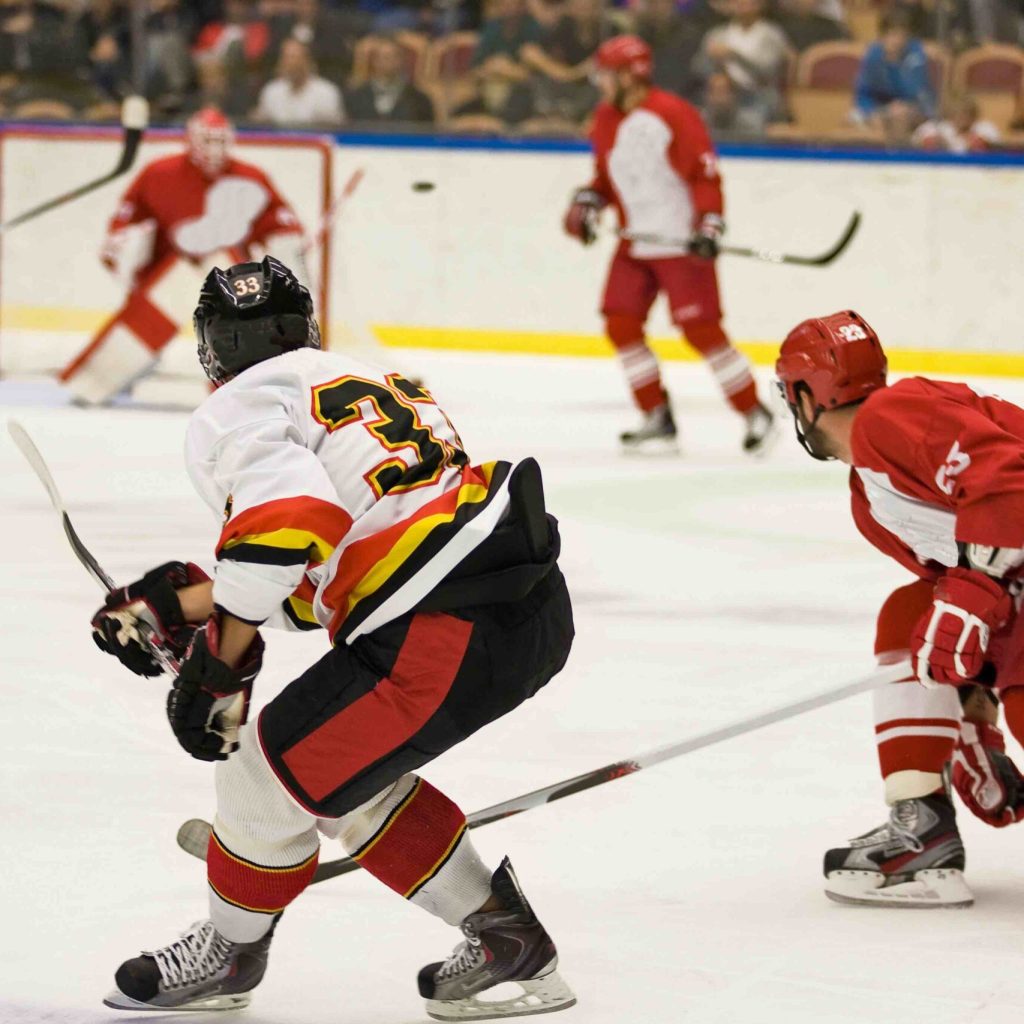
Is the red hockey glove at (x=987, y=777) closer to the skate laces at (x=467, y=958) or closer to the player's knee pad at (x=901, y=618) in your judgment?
the player's knee pad at (x=901, y=618)

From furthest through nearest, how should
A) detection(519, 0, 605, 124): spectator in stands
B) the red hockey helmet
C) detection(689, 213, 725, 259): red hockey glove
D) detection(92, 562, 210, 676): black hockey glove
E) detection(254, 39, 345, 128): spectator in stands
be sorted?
detection(254, 39, 345, 128): spectator in stands
detection(519, 0, 605, 124): spectator in stands
detection(689, 213, 725, 259): red hockey glove
the red hockey helmet
detection(92, 562, 210, 676): black hockey glove

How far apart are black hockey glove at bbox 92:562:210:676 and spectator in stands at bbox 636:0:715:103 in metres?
7.68

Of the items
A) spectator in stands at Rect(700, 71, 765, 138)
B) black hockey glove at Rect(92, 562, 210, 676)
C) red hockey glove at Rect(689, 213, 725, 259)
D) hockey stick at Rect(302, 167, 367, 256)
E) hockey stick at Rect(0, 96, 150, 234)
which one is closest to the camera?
black hockey glove at Rect(92, 562, 210, 676)

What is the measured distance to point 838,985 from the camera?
2.38 meters

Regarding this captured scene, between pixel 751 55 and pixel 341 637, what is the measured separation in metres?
7.68

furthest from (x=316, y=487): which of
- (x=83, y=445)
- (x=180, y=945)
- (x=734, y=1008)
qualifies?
(x=83, y=445)

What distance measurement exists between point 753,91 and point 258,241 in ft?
8.23

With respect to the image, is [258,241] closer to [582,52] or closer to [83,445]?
[83,445]

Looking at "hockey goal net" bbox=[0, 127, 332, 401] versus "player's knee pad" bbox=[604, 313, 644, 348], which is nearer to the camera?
"player's knee pad" bbox=[604, 313, 644, 348]

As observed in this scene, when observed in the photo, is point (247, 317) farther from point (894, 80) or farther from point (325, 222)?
point (894, 80)

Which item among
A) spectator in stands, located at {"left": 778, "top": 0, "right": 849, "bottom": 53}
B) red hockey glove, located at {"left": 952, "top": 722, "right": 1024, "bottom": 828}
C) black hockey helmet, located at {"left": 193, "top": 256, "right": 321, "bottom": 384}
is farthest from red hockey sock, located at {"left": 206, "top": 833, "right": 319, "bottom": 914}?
spectator in stands, located at {"left": 778, "top": 0, "right": 849, "bottom": 53}

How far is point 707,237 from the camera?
6953 millimetres

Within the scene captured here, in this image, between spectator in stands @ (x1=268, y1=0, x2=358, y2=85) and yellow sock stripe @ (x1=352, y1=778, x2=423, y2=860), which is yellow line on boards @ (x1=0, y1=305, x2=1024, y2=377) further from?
yellow sock stripe @ (x1=352, y1=778, x2=423, y2=860)

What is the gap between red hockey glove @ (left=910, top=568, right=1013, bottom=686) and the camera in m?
2.44
